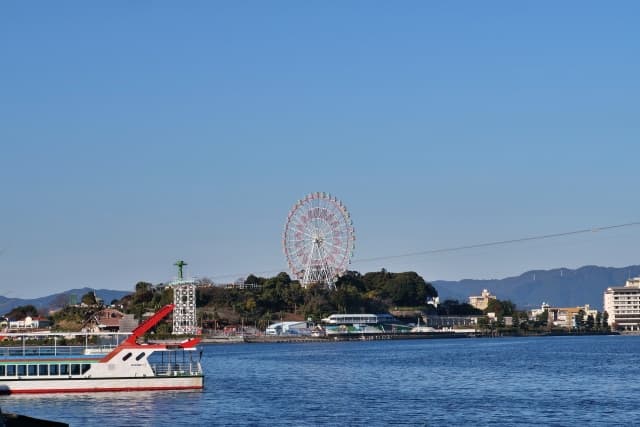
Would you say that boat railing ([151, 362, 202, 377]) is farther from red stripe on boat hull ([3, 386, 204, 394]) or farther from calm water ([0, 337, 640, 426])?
calm water ([0, 337, 640, 426])

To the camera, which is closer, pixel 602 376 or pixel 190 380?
pixel 190 380

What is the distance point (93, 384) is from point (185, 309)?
124 m

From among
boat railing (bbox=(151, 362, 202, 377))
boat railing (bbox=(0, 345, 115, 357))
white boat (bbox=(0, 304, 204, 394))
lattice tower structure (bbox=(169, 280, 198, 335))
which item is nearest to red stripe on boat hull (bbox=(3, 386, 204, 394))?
white boat (bbox=(0, 304, 204, 394))

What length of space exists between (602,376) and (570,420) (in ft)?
98.4

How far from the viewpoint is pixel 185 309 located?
18950 centimetres

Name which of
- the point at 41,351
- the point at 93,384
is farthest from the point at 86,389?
the point at 41,351

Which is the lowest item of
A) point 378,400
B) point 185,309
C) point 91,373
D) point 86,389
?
point 378,400

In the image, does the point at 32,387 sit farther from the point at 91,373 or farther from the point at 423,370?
the point at 423,370

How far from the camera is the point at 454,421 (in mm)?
54125

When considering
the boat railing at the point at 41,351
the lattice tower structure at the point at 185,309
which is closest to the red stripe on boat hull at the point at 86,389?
the boat railing at the point at 41,351

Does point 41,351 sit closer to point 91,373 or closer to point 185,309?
point 91,373

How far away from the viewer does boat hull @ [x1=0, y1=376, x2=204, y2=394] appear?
6500 cm

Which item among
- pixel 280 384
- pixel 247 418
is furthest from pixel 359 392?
pixel 247 418

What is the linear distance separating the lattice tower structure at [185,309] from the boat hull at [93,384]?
372ft
